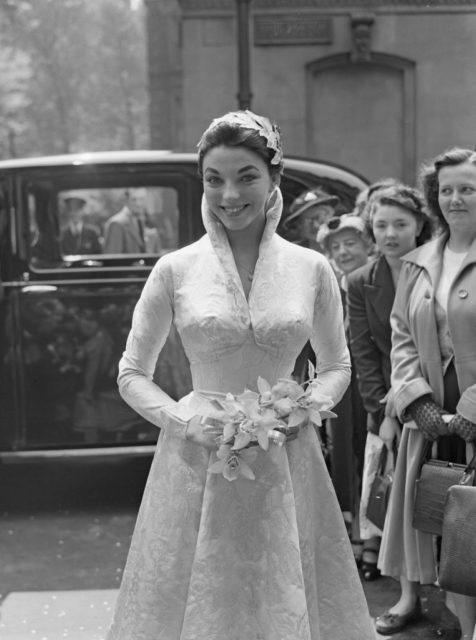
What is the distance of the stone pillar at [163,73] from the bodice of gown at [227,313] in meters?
20.7

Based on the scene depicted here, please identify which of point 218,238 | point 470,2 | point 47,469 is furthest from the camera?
point 470,2

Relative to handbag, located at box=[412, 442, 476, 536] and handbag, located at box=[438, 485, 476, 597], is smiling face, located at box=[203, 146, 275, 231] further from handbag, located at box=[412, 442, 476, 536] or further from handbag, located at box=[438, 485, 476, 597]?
handbag, located at box=[412, 442, 476, 536]

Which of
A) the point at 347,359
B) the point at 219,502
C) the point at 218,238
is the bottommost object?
the point at 219,502

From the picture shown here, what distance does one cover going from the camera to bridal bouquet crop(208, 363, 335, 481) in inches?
102

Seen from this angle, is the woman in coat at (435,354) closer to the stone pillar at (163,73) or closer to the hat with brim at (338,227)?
the hat with brim at (338,227)

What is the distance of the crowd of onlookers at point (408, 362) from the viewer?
3.85 metres

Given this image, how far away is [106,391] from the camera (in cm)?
613

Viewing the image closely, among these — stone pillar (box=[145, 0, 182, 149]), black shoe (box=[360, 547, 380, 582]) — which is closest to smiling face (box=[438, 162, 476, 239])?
black shoe (box=[360, 547, 380, 582])

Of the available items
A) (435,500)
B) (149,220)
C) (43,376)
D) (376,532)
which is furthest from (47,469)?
(435,500)

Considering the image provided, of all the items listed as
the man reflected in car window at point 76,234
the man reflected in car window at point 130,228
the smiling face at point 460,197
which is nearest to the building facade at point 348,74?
the man reflected in car window at point 76,234

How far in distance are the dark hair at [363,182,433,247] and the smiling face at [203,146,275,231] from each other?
169 cm

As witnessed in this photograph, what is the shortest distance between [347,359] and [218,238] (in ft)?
1.87

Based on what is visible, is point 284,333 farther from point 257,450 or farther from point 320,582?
point 320,582

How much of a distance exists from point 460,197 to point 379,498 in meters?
1.39
